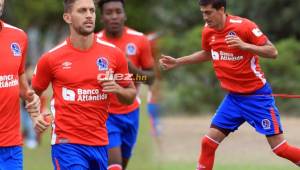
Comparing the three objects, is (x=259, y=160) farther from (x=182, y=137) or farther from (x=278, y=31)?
(x=278, y=31)

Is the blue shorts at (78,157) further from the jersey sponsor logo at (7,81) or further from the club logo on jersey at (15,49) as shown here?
the club logo on jersey at (15,49)

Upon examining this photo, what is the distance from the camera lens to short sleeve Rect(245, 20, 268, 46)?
9.48 meters

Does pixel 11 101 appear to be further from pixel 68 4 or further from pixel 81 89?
pixel 68 4

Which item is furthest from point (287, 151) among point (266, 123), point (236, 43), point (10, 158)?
point (10, 158)

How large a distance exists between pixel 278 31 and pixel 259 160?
447 inches

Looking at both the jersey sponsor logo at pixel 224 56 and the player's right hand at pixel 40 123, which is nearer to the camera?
the player's right hand at pixel 40 123

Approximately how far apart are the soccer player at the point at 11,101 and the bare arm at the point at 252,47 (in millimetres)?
2294

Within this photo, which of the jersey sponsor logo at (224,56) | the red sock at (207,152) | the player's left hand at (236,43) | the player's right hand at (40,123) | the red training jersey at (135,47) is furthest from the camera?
the red training jersey at (135,47)

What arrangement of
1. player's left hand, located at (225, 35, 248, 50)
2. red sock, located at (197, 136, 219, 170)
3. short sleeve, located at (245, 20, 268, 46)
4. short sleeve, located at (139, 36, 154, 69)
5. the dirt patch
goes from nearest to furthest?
1. player's left hand, located at (225, 35, 248, 50)
2. short sleeve, located at (245, 20, 268, 46)
3. red sock, located at (197, 136, 219, 170)
4. short sleeve, located at (139, 36, 154, 69)
5. the dirt patch

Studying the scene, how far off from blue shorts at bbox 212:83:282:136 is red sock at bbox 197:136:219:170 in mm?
214

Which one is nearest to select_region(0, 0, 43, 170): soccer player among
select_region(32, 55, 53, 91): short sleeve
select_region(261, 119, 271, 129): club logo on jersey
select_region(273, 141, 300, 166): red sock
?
select_region(32, 55, 53, 91): short sleeve

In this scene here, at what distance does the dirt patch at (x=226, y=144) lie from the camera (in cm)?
1636

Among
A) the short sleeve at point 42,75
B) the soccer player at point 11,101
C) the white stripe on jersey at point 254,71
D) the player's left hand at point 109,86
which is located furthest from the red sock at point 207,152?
the soccer player at point 11,101

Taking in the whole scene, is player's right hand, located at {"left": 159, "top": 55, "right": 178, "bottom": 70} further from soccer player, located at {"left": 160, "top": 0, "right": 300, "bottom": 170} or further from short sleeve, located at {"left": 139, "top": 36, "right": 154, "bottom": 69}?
short sleeve, located at {"left": 139, "top": 36, "right": 154, "bottom": 69}
